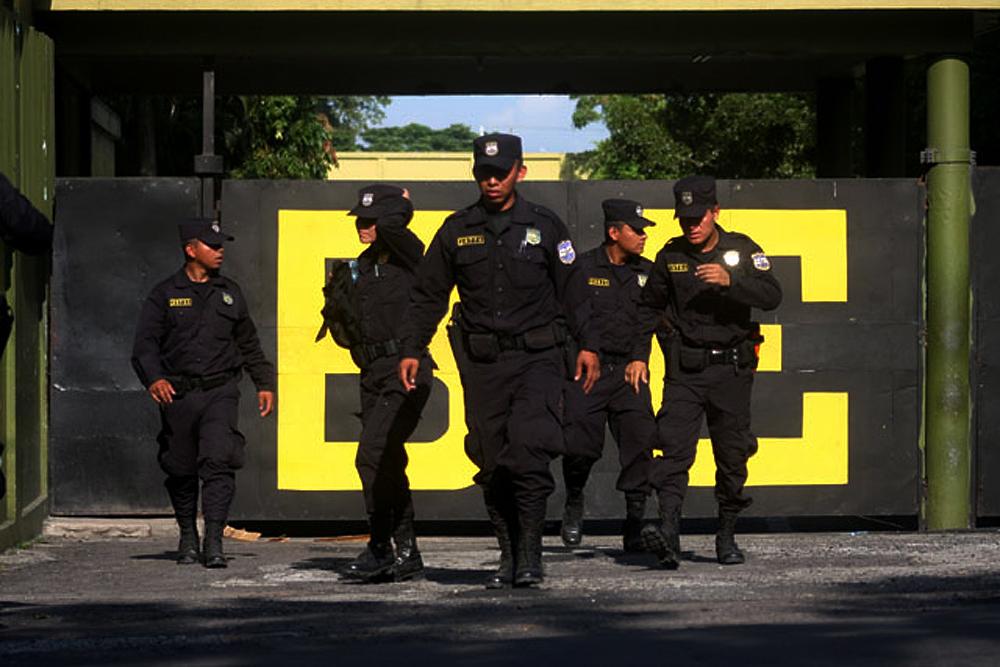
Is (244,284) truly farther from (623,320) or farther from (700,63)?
(700,63)

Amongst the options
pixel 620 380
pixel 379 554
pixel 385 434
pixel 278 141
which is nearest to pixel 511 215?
pixel 385 434

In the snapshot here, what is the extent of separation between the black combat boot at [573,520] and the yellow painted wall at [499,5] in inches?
127

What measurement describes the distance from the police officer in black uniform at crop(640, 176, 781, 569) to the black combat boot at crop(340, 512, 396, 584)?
141 cm

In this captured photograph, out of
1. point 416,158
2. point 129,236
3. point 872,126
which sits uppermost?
point 416,158

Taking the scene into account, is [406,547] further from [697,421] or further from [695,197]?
[695,197]

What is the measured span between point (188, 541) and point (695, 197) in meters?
3.58

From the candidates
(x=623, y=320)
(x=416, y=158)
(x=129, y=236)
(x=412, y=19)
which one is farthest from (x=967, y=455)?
(x=416, y=158)

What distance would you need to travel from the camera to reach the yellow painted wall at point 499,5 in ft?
44.0

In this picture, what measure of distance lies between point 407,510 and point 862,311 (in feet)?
14.6

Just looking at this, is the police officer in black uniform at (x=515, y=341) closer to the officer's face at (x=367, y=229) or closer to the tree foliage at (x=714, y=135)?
the officer's face at (x=367, y=229)

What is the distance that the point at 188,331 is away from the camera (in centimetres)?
1162

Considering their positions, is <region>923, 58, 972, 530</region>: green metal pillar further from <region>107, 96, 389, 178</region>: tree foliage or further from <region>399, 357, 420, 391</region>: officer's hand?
<region>107, 96, 389, 178</region>: tree foliage

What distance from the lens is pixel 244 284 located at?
45.1ft

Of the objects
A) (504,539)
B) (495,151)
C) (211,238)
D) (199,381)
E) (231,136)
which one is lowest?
(504,539)
